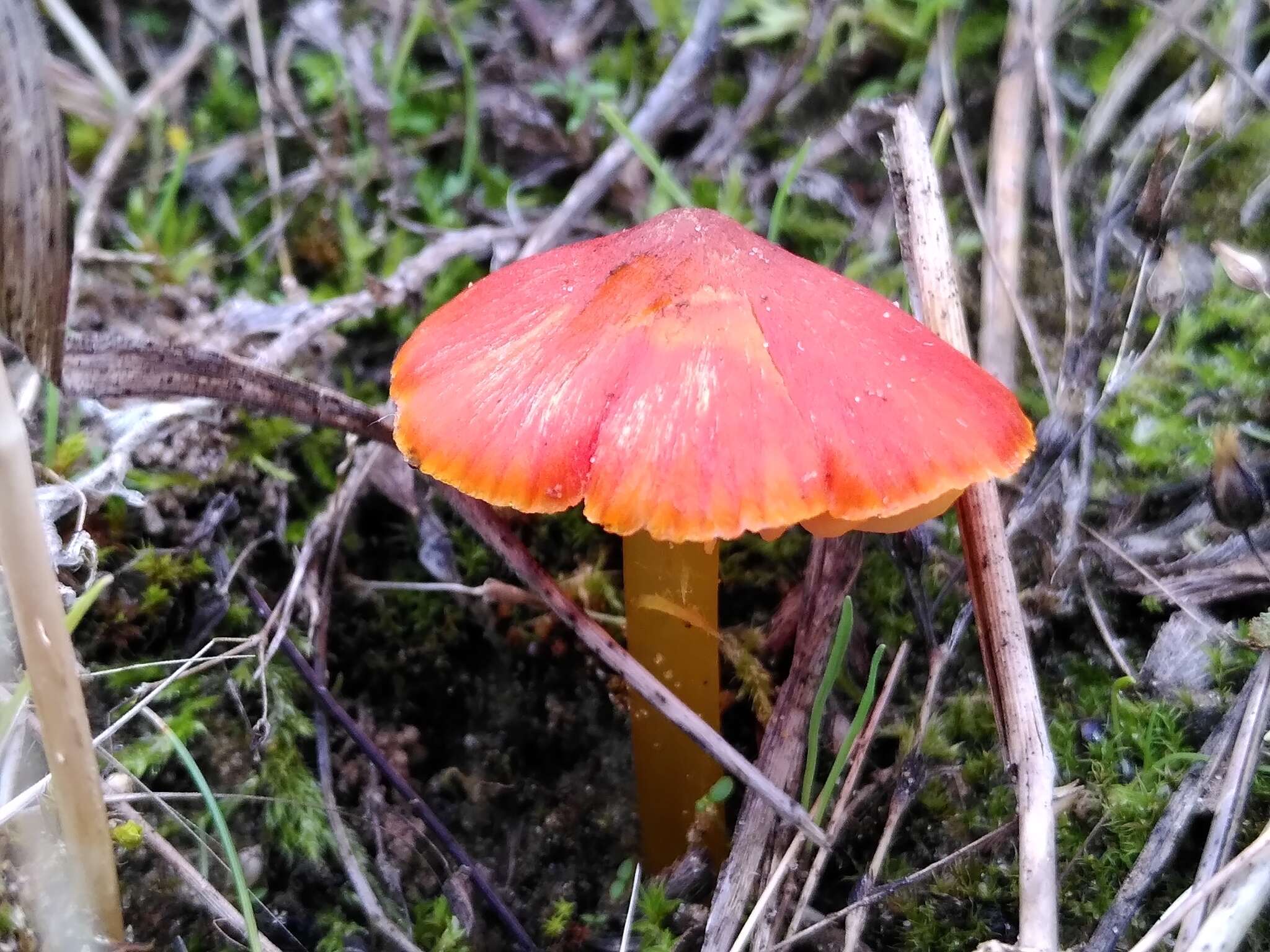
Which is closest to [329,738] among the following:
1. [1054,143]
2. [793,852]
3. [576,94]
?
[793,852]

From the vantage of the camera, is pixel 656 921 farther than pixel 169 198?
No

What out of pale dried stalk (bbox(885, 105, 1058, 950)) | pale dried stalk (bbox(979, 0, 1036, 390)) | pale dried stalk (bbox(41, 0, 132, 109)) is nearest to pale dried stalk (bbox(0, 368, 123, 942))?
pale dried stalk (bbox(885, 105, 1058, 950))

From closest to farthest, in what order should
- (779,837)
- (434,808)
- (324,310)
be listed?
(779,837) < (434,808) < (324,310)

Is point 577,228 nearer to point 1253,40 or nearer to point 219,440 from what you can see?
point 219,440

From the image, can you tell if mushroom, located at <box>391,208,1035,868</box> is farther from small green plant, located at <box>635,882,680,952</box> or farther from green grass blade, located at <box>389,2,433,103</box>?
green grass blade, located at <box>389,2,433,103</box>

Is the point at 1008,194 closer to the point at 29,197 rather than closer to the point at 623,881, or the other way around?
the point at 623,881

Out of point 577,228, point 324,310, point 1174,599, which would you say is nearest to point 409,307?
point 324,310
